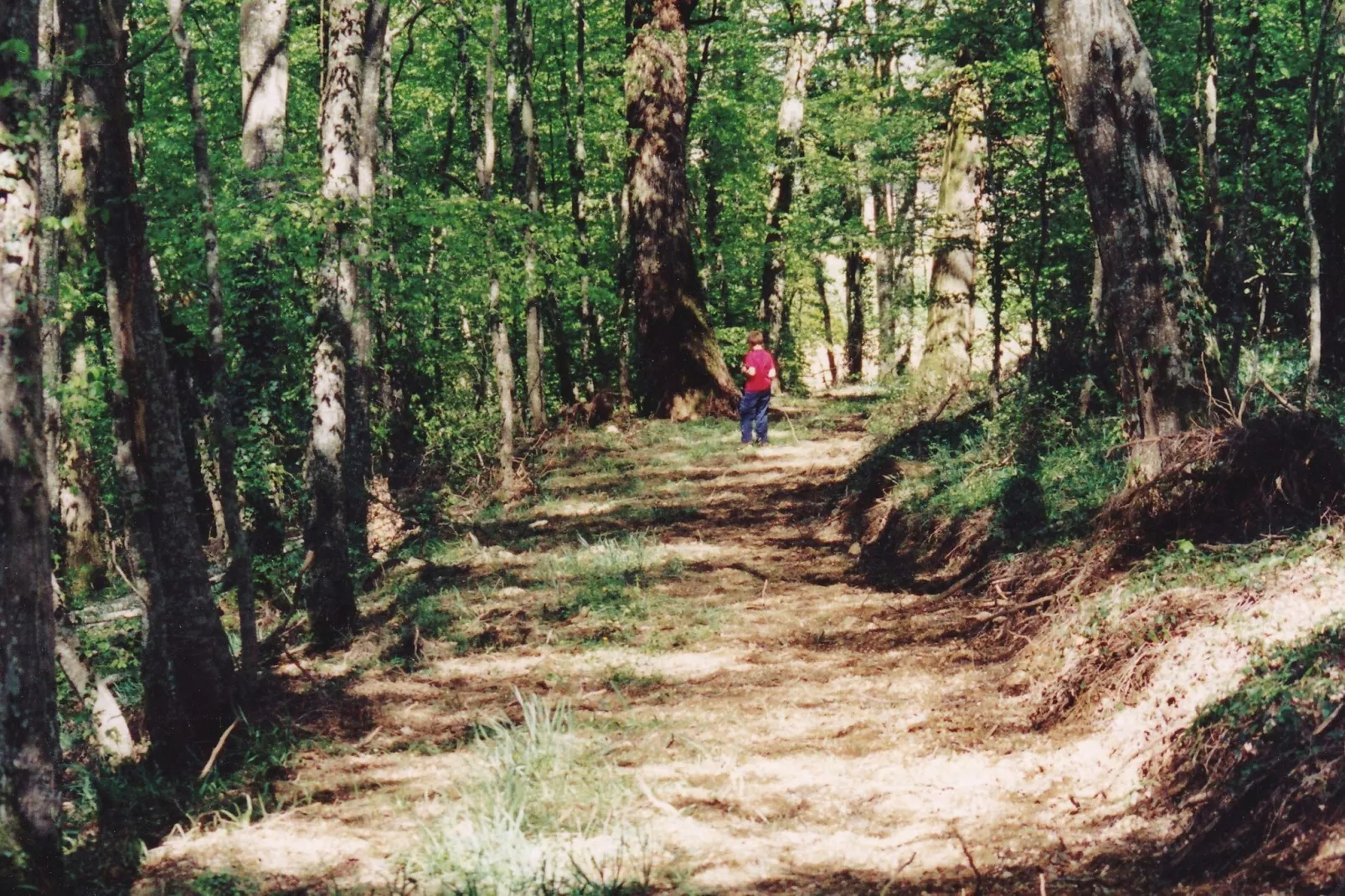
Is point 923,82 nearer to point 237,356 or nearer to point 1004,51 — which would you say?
point 1004,51

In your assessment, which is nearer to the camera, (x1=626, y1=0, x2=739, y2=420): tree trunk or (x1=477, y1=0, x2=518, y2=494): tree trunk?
(x1=477, y1=0, x2=518, y2=494): tree trunk

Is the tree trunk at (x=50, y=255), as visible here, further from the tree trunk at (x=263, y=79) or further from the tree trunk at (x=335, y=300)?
the tree trunk at (x=263, y=79)

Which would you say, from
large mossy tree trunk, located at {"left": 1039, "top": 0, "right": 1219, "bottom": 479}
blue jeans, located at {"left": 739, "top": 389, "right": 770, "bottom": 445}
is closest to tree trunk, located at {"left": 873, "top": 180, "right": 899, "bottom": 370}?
blue jeans, located at {"left": 739, "top": 389, "right": 770, "bottom": 445}

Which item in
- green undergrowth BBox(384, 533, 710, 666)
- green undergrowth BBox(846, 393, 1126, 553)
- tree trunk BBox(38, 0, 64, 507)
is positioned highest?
tree trunk BBox(38, 0, 64, 507)

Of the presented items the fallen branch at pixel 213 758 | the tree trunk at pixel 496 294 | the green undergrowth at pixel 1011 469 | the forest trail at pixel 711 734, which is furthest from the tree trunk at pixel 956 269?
the fallen branch at pixel 213 758

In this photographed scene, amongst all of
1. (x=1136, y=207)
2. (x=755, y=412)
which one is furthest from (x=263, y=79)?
(x=1136, y=207)

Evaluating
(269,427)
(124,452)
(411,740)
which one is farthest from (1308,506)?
(269,427)

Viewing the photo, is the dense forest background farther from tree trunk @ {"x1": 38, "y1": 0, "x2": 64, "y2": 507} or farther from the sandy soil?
the sandy soil

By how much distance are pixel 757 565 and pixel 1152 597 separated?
4667 millimetres

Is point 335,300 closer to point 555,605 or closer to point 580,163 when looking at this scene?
point 555,605

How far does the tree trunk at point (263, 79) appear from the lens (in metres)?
11.9

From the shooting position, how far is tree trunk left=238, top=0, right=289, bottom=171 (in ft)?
39.0

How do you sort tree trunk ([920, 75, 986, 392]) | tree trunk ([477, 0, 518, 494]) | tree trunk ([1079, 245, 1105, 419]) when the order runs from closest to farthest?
tree trunk ([1079, 245, 1105, 419]), tree trunk ([477, 0, 518, 494]), tree trunk ([920, 75, 986, 392])

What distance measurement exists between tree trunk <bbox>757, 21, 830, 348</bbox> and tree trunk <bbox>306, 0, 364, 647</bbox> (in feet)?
49.8
